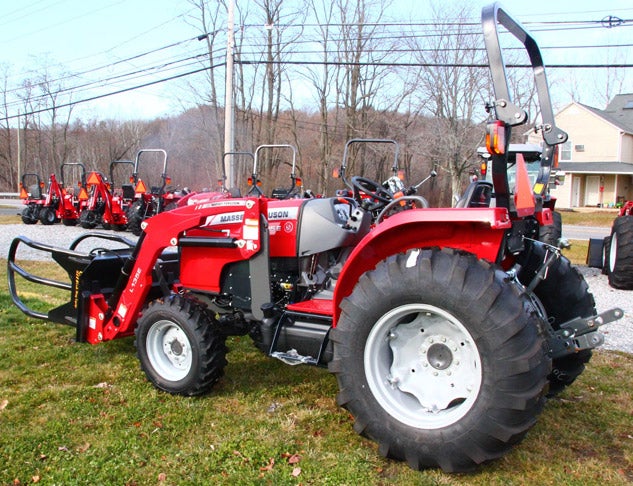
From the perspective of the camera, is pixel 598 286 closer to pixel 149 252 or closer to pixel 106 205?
pixel 149 252

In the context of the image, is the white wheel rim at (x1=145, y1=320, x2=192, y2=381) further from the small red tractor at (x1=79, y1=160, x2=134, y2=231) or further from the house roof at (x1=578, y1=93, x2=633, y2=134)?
the house roof at (x1=578, y1=93, x2=633, y2=134)

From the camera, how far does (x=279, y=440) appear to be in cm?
314

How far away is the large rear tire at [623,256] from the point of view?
7781mm

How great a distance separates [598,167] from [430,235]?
32.5 m

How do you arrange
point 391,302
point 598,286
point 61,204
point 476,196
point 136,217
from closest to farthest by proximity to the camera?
point 391,302 → point 476,196 → point 598,286 → point 136,217 → point 61,204

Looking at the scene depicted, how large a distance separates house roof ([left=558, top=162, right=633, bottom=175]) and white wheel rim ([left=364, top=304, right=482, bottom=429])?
31.5 meters

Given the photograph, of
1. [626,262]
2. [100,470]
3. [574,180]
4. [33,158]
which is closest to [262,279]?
[100,470]

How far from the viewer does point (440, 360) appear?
286 centimetres

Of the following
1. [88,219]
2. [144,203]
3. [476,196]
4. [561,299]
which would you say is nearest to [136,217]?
[144,203]

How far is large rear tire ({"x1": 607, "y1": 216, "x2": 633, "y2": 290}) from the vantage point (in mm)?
7781

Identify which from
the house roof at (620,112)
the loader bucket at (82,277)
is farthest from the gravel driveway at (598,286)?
the house roof at (620,112)

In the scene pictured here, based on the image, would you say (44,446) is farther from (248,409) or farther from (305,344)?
(305,344)

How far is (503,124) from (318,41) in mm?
23617

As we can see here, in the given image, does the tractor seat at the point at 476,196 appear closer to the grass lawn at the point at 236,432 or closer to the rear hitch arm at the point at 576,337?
the rear hitch arm at the point at 576,337
